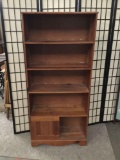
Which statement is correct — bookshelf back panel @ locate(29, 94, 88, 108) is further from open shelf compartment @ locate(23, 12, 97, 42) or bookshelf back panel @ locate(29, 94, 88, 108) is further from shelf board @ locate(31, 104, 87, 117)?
open shelf compartment @ locate(23, 12, 97, 42)

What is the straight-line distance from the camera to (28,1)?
1.98m

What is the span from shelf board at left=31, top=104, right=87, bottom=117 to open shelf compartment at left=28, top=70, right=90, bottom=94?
321mm

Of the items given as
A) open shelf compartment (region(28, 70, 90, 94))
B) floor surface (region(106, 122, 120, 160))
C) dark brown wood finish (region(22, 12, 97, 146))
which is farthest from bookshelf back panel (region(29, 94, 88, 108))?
floor surface (region(106, 122, 120, 160))

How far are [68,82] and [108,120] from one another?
1082mm

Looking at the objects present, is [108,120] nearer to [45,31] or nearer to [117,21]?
[117,21]

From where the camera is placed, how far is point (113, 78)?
252 centimetres

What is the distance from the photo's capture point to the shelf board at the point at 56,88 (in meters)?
2.06

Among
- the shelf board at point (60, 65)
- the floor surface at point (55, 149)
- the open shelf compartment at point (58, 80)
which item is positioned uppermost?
the shelf board at point (60, 65)

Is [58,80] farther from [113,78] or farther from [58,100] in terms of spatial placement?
[113,78]

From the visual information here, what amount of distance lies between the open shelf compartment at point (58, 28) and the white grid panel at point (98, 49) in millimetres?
195

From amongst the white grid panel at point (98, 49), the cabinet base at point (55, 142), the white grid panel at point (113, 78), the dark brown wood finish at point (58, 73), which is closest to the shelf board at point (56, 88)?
the dark brown wood finish at point (58, 73)

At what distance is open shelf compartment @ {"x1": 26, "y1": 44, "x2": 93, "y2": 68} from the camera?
2109 mm

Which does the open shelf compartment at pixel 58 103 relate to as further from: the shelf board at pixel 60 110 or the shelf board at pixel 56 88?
the shelf board at pixel 56 88

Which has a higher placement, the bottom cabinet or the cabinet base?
the bottom cabinet
